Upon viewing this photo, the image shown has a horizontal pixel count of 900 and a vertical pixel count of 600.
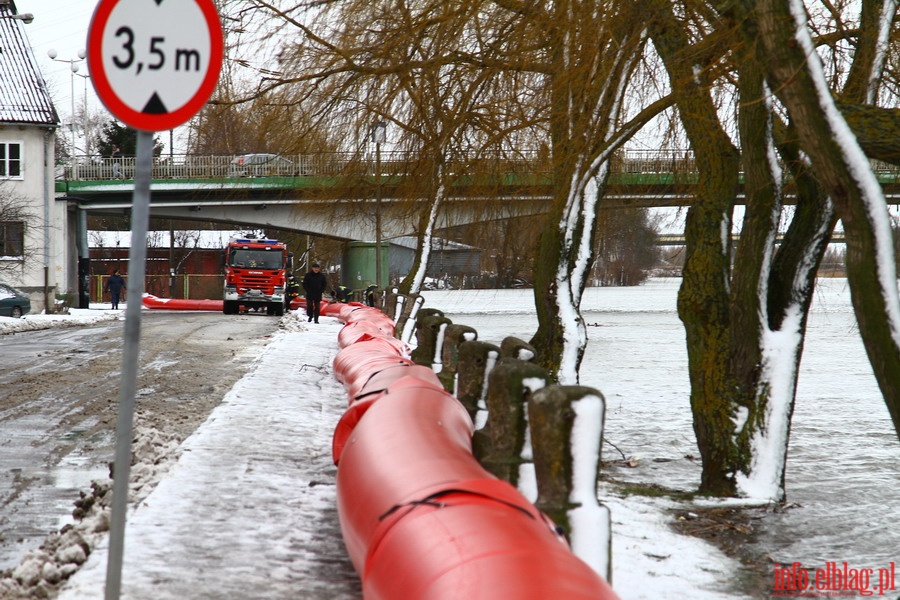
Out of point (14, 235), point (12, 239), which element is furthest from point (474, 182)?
point (12, 239)

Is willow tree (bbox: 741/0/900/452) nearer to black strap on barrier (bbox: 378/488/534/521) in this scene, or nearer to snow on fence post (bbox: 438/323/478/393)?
black strap on barrier (bbox: 378/488/534/521)

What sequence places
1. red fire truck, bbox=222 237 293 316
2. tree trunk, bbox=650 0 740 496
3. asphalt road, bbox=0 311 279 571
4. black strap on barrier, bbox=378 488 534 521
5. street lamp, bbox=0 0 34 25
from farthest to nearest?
1. red fire truck, bbox=222 237 293 316
2. street lamp, bbox=0 0 34 25
3. tree trunk, bbox=650 0 740 496
4. asphalt road, bbox=0 311 279 571
5. black strap on barrier, bbox=378 488 534 521

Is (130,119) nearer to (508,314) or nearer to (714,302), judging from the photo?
(714,302)

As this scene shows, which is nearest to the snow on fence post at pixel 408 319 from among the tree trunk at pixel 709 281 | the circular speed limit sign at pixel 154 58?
Result: the tree trunk at pixel 709 281

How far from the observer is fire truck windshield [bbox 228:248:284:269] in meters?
39.3

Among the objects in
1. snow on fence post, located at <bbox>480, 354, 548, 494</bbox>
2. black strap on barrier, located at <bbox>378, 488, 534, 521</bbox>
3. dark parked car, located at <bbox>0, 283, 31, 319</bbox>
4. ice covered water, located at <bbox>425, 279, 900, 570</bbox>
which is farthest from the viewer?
dark parked car, located at <bbox>0, 283, 31, 319</bbox>

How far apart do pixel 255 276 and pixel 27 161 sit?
1190 centimetres

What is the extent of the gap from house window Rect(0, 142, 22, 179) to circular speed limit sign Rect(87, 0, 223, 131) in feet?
138

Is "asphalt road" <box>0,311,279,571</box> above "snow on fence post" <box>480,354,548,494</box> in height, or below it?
below

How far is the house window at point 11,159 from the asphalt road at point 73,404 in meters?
→ 21.9

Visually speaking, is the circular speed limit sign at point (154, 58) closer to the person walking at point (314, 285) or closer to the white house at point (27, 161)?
the person walking at point (314, 285)

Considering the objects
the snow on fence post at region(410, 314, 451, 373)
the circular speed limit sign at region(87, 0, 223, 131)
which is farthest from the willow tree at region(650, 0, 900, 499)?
the circular speed limit sign at region(87, 0, 223, 131)

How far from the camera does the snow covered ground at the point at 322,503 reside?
509 centimetres

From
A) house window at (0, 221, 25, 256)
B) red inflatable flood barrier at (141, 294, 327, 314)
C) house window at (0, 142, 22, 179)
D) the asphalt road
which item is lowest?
red inflatable flood barrier at (141, 294, 327, 314)
